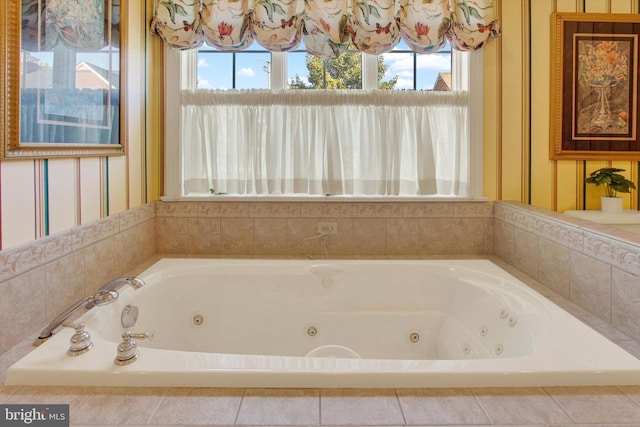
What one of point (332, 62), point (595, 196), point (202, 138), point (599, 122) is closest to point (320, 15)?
point (332, 62)

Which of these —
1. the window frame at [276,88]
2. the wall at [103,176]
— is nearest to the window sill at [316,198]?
the window frame at [276,88]

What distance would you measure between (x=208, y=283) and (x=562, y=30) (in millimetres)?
2440

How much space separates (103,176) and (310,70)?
135 centimetres

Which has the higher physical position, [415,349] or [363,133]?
[363,133]

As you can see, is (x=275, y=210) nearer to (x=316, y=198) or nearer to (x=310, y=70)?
(x=316, y=198)

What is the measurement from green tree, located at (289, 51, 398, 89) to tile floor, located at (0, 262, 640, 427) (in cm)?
198

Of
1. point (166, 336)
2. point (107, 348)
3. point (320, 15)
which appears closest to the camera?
point (107, 348)

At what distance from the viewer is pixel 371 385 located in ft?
3.77

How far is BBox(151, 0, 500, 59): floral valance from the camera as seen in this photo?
2381 mm

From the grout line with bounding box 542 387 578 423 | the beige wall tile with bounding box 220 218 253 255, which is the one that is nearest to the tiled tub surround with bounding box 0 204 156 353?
the beige wall tile with bounding box 220 218 253 255

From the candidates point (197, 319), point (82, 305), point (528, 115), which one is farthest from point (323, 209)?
point (82, 305)

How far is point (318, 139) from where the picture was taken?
8.47 feet

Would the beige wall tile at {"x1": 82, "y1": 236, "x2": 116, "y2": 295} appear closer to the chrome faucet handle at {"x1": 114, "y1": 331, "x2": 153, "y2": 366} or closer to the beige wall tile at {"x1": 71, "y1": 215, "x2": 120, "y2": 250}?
the beige wall tile at {"x1": 71, "y1": 215, "x2": 120, "y2": 250}

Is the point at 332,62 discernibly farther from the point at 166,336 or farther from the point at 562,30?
the point at 166,336
